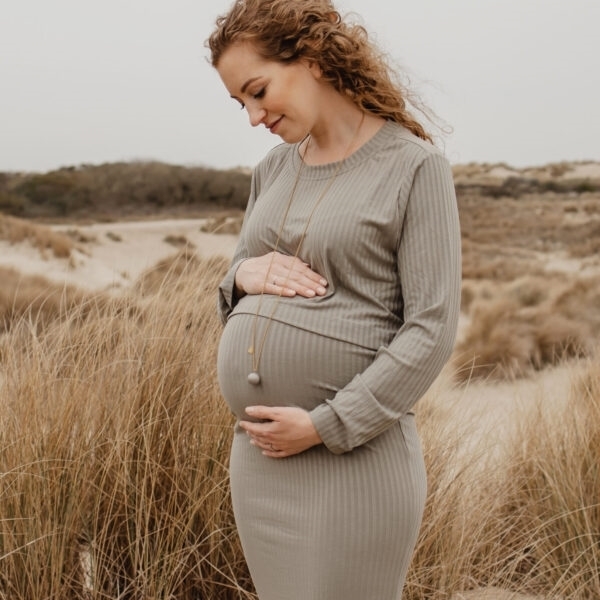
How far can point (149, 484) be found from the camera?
2.61 metres

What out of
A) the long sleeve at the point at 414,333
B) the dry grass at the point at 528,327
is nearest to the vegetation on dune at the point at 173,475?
the long sleeve at the point at 414,333

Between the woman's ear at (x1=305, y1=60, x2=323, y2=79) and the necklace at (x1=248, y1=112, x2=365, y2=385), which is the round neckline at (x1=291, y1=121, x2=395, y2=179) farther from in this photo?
the woman's ear at (x1=305, y1=60, x2=323, y2=79)

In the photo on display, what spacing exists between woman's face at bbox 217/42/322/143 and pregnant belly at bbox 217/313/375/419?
0.39m

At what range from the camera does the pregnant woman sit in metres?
1.54

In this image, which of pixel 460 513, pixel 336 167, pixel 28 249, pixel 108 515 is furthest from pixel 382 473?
pixel 28 249

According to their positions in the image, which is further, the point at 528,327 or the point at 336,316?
the point at 528,327

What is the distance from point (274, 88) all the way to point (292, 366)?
52 centimetres

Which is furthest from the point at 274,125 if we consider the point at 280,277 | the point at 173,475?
the point at 173,475

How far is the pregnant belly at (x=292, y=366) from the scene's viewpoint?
1.61 metres

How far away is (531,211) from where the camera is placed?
3052 cm

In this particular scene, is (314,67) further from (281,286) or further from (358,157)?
(281,286)

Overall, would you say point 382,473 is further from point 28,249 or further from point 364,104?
point 28,249

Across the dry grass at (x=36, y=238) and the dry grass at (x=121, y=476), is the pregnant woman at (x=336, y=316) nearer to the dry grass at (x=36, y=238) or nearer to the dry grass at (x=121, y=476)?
the dry grass at (x=121, y=476)

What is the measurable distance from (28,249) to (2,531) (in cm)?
1840
